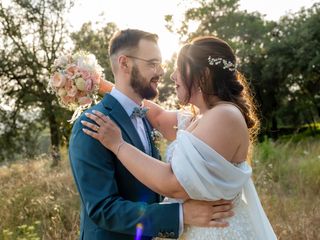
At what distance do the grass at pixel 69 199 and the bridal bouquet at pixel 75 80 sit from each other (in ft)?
7.83

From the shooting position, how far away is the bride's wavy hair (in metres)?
2.66

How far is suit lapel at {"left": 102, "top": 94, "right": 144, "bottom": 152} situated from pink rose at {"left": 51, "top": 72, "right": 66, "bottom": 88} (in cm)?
29

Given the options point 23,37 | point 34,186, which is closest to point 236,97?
point 34,186

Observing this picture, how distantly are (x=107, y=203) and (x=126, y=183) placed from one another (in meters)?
0.24

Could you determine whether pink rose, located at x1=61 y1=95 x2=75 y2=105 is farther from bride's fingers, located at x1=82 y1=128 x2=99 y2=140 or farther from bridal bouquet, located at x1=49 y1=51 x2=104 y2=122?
bride's fingers, located at x1=82 y1=128 x2=99 y2=140

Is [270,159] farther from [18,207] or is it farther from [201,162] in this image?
[201,162]

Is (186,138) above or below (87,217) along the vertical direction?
above

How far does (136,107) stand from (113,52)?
0.40 metres

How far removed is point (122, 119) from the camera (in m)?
2.73

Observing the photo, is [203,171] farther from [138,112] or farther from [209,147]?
[138,112]

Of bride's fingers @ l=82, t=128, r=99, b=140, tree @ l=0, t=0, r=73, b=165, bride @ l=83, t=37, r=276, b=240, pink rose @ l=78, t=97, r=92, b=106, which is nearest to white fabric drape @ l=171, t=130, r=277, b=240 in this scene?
bride @ l=83, t=37, r=276, b=240

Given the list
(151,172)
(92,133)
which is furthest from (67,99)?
(151,172)

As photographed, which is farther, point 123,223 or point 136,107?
point 136,107

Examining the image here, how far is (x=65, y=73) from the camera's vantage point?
9.58ft
